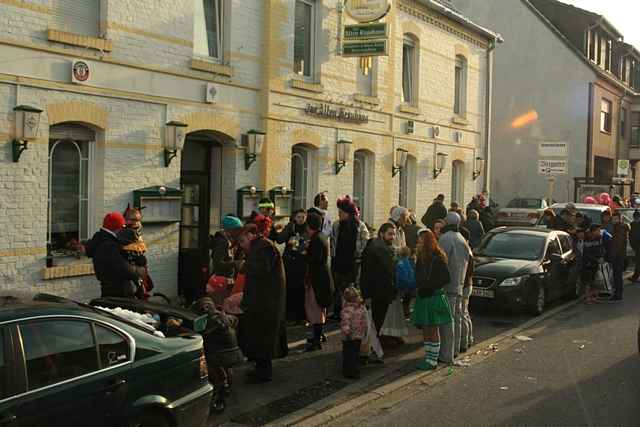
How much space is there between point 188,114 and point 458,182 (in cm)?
1291

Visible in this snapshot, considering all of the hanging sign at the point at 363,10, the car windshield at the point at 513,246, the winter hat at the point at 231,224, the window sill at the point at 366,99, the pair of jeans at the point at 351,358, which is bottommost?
the pair of jeans at the point at 351,358

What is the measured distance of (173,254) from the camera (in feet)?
39.5

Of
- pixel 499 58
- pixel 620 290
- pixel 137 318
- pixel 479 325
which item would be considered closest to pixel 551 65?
pixel 499 58

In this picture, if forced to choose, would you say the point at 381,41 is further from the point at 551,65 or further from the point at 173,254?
the point at 551,65

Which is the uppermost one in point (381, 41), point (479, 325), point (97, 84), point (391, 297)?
point (381, 41)

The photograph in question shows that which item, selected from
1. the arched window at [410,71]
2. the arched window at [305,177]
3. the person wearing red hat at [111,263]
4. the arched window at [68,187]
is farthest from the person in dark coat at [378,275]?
the arched window at [410,71]

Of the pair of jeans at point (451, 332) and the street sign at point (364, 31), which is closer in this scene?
the pair of jeans at point (451, 332)

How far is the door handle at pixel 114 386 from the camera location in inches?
192

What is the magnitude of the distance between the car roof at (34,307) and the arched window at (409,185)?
50.1 feet

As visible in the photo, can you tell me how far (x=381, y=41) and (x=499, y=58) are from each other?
2188cm

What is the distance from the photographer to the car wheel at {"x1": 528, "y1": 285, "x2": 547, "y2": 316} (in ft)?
42.1

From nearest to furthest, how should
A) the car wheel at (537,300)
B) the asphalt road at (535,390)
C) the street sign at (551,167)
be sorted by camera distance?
the asphalt road at (535,390) → the car wheel at (537,300) → the street sign at (551,167)

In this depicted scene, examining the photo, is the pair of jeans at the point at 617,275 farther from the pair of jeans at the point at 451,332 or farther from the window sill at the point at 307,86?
the window sill at the point at 307,86

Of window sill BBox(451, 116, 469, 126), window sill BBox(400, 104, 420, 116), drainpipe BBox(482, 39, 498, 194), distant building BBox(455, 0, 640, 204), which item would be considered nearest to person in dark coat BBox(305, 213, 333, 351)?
window sill BBox(400, 104, 420, 116)
